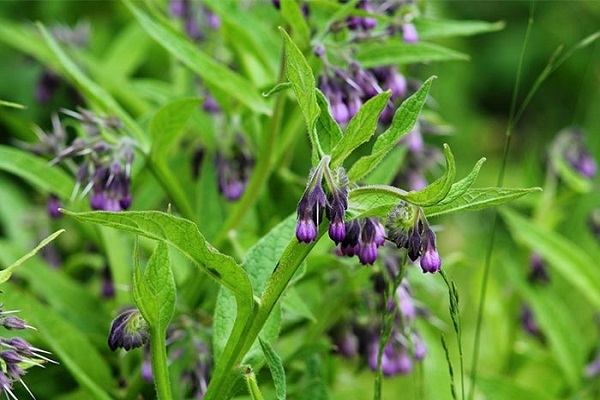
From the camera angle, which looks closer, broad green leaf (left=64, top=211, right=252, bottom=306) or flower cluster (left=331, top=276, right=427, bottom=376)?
broad green leaf (left=64, top=211, right=252, bottom=306)

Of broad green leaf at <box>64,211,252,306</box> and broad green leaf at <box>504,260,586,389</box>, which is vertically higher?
broad green leaf at <box>64,211,252,306</box>

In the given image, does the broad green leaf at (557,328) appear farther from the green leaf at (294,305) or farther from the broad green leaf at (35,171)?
the broad green leaf at (35,171)

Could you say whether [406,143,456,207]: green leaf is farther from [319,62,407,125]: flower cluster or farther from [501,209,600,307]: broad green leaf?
[501,209,600,307]: broad green leaf

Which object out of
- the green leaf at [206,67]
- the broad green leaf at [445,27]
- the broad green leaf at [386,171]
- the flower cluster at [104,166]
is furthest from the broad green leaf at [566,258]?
the flower cluster at [104,166]

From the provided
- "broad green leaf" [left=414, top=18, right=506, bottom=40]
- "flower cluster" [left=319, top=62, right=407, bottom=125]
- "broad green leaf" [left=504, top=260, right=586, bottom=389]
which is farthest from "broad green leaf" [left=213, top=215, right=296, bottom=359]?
"broad green leaf" [left=504, top=260, right=586, bottom=389]

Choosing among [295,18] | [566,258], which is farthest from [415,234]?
[566,258]

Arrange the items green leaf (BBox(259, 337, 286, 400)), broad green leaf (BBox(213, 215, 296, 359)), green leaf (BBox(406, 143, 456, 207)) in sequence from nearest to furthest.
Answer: green leaf (BBox(406, 143, 456, 207))
green leaf (BBox(259, 337, 286, 400))
broad green leaf (BBox(213, 215, 296, 359))
